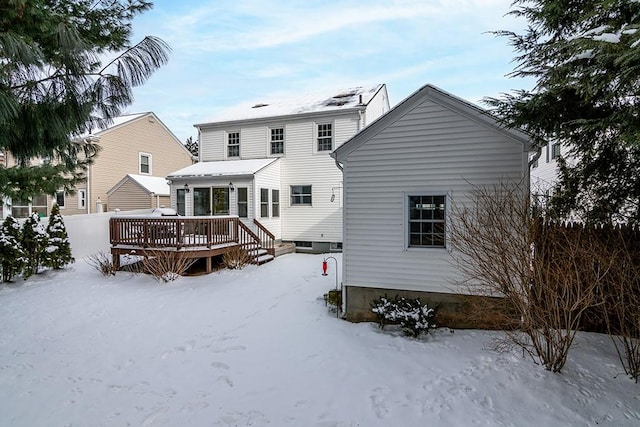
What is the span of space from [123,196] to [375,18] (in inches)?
627

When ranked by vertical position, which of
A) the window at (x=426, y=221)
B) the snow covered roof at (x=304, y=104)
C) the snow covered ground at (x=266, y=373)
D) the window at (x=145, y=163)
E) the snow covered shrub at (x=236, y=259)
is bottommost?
the snow covered ground at (x=266, y=373)

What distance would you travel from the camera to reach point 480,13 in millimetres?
9250

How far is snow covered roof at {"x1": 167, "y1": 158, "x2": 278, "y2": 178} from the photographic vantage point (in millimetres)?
14572

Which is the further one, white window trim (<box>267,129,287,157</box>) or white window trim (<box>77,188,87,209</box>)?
white window trim (<box>77,188,87,209</box>)

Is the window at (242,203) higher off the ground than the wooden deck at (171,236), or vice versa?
the window at (242,203)

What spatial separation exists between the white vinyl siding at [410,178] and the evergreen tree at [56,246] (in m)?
9.07

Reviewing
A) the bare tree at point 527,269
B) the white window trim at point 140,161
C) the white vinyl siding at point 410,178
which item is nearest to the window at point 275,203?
the white vinyl siding at point 410,178

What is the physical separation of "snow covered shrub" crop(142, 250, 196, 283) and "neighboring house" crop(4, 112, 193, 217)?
10139 millimetres

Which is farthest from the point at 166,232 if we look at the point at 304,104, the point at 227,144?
the point at 304,104

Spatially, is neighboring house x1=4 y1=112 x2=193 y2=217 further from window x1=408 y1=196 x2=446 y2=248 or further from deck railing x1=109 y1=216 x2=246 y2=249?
window x1=408 y1=196 x2=446 y2=248

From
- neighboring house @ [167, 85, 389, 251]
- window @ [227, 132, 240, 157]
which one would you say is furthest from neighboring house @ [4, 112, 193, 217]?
neighboring house @ [167, 85, 389, 251]

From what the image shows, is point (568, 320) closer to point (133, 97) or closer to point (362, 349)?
point (362, 349)

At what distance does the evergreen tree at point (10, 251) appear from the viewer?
30.7 feet

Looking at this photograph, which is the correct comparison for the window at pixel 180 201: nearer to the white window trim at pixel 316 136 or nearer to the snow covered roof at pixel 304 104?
the snow covered roof at pixel 304 104
